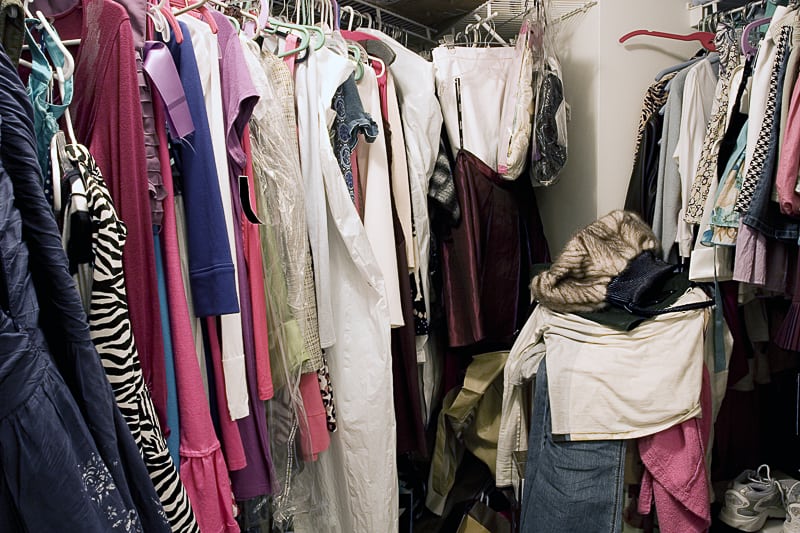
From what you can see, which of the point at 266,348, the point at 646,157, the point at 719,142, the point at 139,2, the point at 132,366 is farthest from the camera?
the point at 646,157

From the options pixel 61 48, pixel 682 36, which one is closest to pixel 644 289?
pixel 682 36

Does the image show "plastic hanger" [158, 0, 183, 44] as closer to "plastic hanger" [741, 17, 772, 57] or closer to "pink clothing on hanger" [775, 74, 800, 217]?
"pink clothing on hanger" [775, 74, 800, 217]

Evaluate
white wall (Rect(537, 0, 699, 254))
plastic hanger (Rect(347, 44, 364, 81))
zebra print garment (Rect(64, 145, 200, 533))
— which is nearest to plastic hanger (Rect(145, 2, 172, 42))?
zebra print garment (Rect(64, 145, 200, 533))

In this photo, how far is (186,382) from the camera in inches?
31.0

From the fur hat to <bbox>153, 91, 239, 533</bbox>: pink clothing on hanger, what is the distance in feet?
2.79

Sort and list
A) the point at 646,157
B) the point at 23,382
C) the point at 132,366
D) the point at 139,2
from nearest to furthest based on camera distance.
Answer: the point at 23,382
the point at 132,366
the point at 139,2
the point at 646,157

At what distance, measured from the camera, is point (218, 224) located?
32.3 inches

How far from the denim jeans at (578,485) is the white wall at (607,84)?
0.72 metres

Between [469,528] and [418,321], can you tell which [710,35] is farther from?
[469,528]

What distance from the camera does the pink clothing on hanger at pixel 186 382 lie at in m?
0.79

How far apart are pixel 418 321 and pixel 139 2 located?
36.8 inches

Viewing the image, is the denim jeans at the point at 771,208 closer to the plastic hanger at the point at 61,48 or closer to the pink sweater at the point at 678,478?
the pink sweater at the point at 678,478

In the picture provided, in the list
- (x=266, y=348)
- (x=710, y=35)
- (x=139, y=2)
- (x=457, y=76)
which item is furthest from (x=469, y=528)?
(x=710, y=35)

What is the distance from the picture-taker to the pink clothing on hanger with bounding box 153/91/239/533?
79 cm
